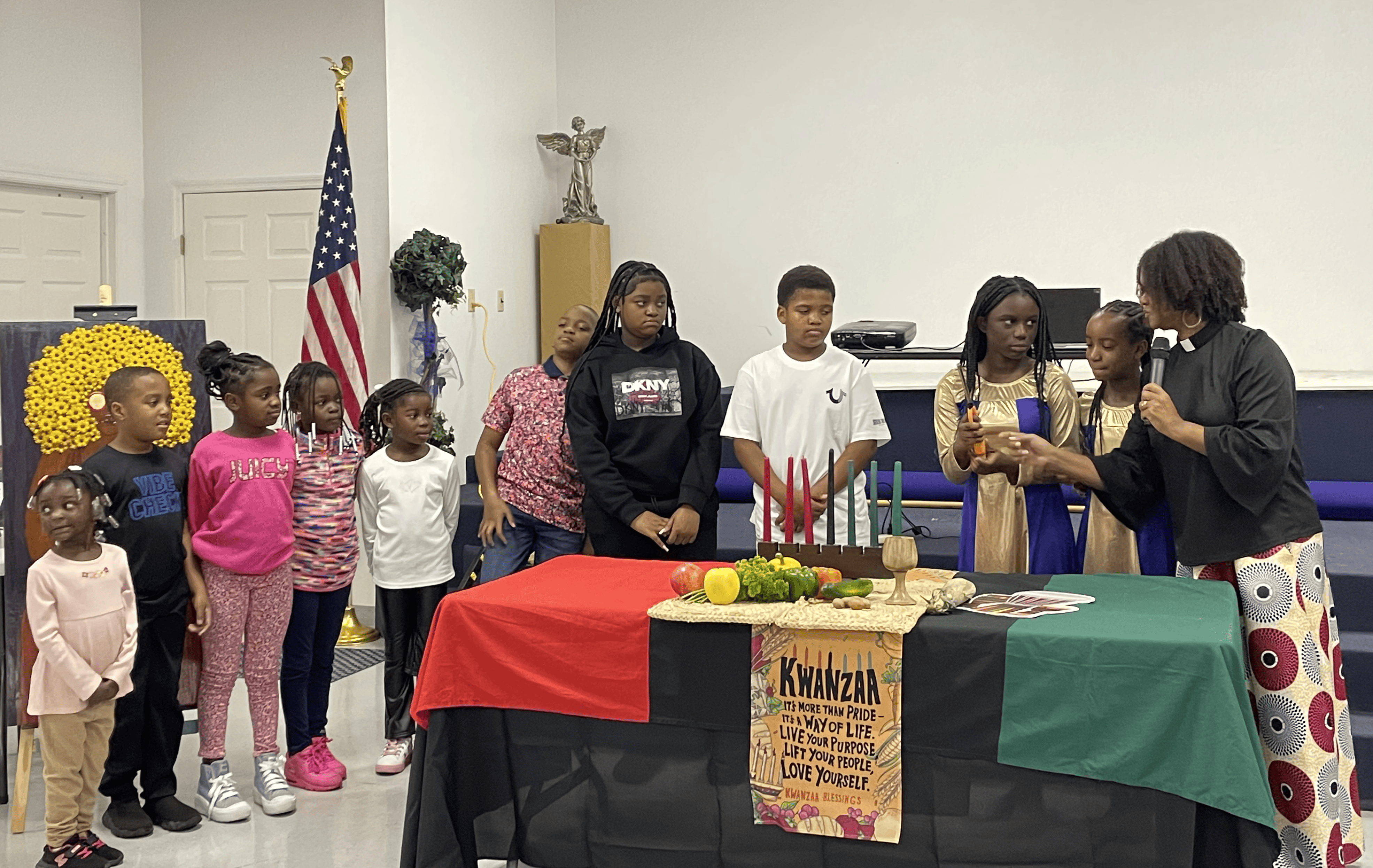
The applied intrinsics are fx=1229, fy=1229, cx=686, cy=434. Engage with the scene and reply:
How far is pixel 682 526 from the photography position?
141 inches

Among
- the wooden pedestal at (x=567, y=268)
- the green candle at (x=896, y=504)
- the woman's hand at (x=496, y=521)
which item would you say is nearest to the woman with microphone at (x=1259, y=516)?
the green candle at (x=896, y=504)

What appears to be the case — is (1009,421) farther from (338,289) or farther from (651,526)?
(338,289)

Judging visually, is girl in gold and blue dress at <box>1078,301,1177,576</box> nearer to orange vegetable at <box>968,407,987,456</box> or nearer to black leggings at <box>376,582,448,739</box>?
orange vegetable at <box>968,407,987,456</box>

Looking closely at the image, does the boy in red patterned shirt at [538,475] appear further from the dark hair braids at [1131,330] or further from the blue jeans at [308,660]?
the dark hair braids at [1131,330]

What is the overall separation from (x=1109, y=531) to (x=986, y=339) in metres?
0.62

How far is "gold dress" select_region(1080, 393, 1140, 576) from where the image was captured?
3250 mm

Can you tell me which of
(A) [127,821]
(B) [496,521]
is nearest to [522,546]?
(B) [496,521]

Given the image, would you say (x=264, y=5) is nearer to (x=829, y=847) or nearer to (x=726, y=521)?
(x=726, y=521)

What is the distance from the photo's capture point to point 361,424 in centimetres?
438

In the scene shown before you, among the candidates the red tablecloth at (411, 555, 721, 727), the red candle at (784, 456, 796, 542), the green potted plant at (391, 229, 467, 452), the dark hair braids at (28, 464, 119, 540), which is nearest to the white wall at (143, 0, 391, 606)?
the green potted plant at (391, 229, 467, 452)

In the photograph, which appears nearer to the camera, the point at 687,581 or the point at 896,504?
the point at 896,504

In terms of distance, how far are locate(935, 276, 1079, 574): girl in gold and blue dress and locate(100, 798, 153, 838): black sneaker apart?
8.03ft

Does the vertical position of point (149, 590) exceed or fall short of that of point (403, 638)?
it exceeds it

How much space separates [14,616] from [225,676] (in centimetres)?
72
